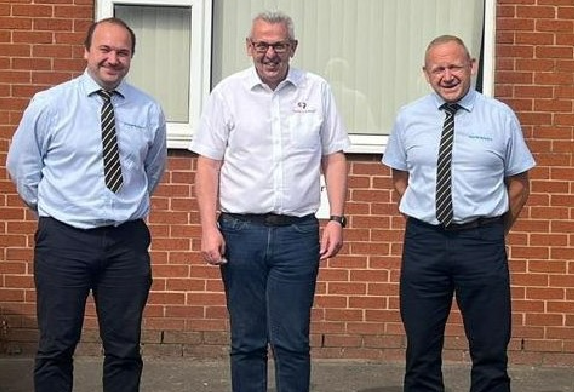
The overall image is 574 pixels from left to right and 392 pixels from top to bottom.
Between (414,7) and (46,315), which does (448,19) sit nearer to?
(414,7)

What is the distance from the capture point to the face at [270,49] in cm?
480

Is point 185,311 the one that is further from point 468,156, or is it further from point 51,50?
point 468,156

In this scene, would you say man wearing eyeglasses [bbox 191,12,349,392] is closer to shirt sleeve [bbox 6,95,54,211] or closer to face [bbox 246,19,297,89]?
face [bbox 246,19,297,89]

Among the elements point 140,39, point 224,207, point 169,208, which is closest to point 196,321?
point 169,208

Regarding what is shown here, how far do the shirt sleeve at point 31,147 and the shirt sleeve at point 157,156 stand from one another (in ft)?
1.61

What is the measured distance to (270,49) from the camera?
4.82 meters

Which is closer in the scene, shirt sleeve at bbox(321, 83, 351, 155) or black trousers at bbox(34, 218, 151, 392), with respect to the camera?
black trousers at bbox(34, 218, 151, 392)

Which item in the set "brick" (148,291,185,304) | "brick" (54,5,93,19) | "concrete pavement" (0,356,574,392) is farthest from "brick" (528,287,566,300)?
"brick" (54,5,93,19)

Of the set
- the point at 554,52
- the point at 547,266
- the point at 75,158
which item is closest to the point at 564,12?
the point at 554,52

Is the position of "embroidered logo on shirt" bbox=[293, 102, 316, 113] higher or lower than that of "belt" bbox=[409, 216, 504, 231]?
higher

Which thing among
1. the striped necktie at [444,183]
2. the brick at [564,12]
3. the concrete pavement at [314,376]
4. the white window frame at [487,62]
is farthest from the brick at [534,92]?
the striped necktie at [444,183]

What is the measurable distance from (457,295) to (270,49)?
143cm

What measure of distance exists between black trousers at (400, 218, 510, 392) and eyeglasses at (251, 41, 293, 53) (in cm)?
101

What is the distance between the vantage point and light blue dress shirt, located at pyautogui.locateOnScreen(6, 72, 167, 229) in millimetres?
4836
